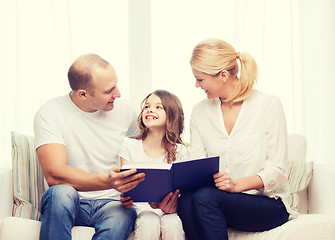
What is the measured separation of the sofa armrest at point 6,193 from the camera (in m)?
2.13

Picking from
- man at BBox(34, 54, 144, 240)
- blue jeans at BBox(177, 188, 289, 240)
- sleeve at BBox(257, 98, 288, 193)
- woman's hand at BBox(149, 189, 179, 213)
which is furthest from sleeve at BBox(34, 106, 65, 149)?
sleeve at BBox(257, 98, 288, 193)

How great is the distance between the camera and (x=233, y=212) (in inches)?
72.3

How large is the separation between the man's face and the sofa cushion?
0.39 m

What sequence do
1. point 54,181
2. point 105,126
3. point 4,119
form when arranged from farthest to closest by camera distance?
point 4,119, point 105,126, point 54,181

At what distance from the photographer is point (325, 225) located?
6.16ft

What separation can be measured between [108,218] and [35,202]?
1.79 feet

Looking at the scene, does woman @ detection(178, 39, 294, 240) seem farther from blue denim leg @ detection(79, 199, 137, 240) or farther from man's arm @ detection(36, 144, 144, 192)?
man's arm @ detection(36, 144, 144, 192)

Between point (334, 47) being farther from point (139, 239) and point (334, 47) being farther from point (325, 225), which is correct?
point (139, 239)

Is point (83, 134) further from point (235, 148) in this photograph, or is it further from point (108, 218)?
point (235, 148)

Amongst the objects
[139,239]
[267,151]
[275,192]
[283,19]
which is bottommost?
[139,239]

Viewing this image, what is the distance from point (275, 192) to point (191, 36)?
4.92 ft

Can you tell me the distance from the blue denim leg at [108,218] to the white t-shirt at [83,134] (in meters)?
0.08

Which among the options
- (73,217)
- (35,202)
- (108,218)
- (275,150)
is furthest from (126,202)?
(275,150)

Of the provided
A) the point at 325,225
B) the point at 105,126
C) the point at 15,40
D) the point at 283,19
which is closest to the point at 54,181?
the point at 105,126
